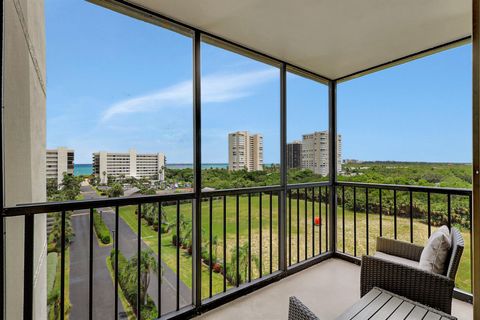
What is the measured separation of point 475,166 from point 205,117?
1.88 meters

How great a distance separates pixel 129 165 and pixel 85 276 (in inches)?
33.6

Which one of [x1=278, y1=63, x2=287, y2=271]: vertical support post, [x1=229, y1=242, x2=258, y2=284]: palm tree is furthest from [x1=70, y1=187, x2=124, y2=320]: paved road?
[x1=278, y1=63, x2=287, y2=271]: vertical support post

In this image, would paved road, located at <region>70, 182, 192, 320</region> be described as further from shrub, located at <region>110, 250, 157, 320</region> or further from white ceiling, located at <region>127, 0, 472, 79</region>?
white ceiling, located at <region>127, 0, 472, 79</region>

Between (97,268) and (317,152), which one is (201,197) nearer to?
(97,268)

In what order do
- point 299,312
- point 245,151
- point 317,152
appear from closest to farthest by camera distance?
point 299,312
point 245,151
point 317,152

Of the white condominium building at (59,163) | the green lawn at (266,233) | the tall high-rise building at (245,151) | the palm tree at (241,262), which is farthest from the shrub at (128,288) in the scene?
the tall high-rise building at (245,151)

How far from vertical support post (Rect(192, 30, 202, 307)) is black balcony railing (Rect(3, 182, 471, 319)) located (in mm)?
24

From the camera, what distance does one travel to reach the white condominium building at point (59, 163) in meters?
1.54

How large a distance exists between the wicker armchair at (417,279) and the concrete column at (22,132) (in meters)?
2.23

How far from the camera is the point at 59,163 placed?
1570 mm

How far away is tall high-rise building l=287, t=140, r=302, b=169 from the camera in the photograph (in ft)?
9.75

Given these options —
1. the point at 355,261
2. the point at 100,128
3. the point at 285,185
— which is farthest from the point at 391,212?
the point at 100,128

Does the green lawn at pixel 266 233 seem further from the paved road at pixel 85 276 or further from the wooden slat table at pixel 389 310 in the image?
the wooden slat table at pixel 389 310

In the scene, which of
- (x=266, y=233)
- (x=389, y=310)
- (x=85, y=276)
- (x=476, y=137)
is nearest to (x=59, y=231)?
(x=85, y=276)
